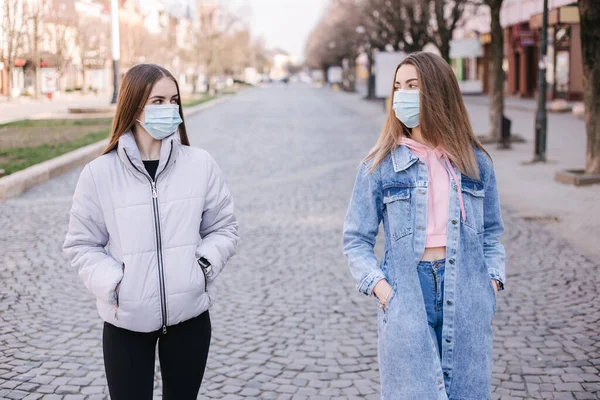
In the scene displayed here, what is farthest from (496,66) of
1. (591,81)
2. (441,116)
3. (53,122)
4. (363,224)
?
(363,224)

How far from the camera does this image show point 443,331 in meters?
2.83

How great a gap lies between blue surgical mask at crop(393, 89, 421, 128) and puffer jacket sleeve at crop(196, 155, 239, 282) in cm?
70

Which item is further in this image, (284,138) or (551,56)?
(551,56)

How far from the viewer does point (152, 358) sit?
3039 millimetres

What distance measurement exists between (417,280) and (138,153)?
3.55 feet

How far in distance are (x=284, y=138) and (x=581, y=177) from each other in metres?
11.5

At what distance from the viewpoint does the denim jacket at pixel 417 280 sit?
278 cm

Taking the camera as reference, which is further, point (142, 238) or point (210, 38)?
point (210, 38)

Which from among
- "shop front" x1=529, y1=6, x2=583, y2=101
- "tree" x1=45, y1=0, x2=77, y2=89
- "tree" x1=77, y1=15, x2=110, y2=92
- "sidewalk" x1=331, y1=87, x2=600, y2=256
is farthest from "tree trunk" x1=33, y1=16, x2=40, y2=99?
"shop front" x1=529, y1=6, x2=583, y2=101

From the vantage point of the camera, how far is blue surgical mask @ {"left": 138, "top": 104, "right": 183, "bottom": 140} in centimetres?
298

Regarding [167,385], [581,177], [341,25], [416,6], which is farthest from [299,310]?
[341,25]

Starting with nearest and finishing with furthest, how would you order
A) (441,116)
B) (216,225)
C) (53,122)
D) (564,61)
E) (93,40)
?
1. (441,116)
2. (216,225)
3. (53,122)
4. (564,61)
5. (93,40)

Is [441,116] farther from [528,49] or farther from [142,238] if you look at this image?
[528,49]

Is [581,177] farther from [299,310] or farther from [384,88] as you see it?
[384,88]
